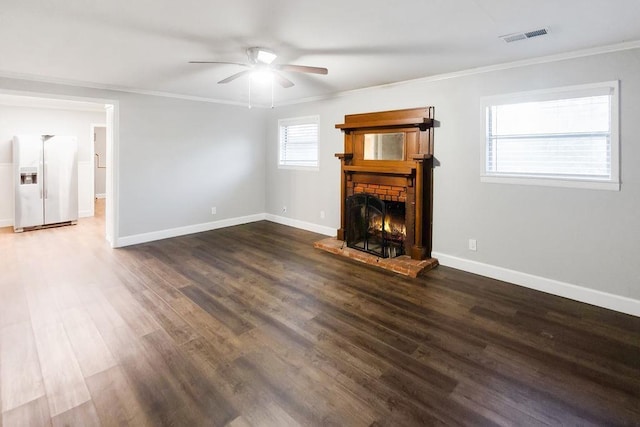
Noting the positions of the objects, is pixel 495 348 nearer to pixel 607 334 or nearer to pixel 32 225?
pixel 607 334

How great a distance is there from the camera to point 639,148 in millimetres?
2959

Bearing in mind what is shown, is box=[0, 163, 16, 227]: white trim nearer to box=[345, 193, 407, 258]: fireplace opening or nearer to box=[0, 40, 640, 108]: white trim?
box=[0, 40, 640, 108]: white trim

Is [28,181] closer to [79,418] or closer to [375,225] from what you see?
[79,418]

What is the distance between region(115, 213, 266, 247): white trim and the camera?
5234 mm

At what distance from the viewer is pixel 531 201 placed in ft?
11.8

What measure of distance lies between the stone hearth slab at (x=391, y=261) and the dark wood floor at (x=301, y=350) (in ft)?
0.60

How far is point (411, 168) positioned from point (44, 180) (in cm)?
664

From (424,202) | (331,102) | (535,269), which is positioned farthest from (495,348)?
(331,102)

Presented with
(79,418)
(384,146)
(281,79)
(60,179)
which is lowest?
(79,418)

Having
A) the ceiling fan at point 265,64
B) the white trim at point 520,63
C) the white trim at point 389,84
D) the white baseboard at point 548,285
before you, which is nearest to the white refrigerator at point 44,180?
the white trim at point 389,84

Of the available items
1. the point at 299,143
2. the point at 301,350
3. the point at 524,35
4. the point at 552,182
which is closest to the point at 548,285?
the point at 552,182

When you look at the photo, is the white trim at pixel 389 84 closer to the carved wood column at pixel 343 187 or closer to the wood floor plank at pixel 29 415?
the carved wood column at pixel 343 187

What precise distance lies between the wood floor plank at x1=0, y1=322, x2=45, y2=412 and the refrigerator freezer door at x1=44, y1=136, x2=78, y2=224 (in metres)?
4.50

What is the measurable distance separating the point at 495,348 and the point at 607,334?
1.04 meters
